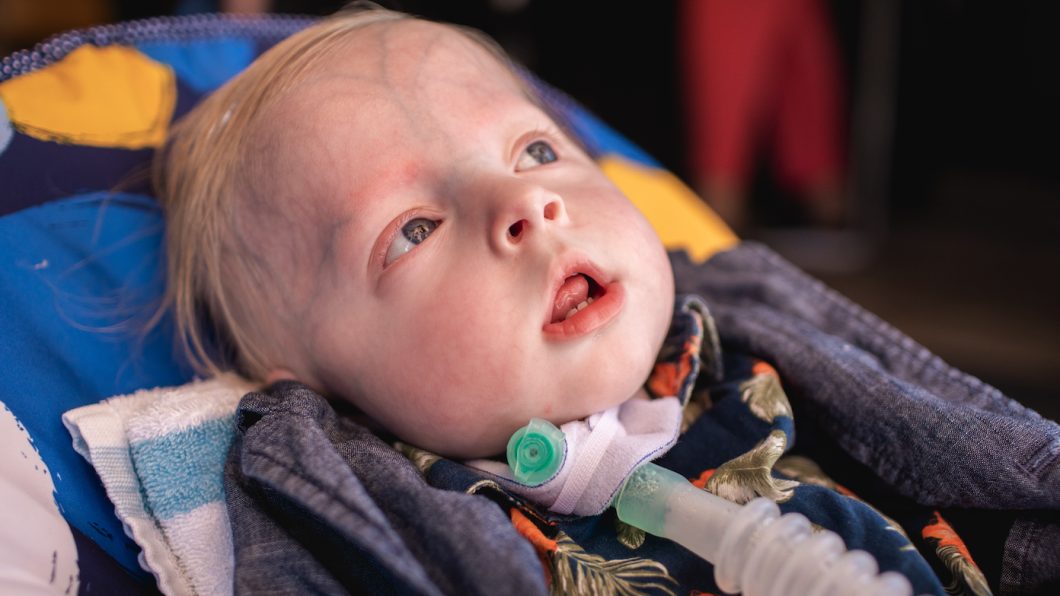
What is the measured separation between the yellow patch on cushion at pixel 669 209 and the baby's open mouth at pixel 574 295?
1.60 feet

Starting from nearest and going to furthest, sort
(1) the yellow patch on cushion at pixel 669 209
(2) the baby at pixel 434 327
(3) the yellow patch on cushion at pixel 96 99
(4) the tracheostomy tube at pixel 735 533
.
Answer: (4) the tracheostomy tube at pixel 735 533 → (2) the baby at pixel 434 327 → (3) the yellow patch on cushion at pixel 96 99 → (1) the yellow patch on cushion at pixel 669 209

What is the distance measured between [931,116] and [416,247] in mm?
2689

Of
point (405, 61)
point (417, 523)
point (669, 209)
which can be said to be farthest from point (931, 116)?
point (417, 523)

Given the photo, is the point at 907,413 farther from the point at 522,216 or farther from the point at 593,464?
the point at 522,216

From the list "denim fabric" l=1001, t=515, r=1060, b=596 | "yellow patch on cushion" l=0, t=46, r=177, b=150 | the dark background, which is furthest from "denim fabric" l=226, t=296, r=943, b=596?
the dark background

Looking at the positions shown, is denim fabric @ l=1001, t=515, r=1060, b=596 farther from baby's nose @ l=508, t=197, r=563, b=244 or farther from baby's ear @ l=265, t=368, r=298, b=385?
baby's ear @ l=265, t=368, r=298, b=385

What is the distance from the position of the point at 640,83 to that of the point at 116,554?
2.61m

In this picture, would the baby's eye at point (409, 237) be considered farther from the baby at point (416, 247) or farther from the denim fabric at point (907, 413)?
the denim fabric at point (907, 413)

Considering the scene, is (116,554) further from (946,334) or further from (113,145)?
(946,334)

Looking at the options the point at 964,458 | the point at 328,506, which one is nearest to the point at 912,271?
the point at 964,458

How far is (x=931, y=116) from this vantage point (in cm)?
270

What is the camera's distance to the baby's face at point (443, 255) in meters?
0.64

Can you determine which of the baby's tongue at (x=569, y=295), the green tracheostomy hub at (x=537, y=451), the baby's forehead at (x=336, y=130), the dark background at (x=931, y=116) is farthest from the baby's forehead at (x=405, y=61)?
the dark background at (x=931, y=116)

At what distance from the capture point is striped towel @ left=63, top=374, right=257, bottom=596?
632mm
